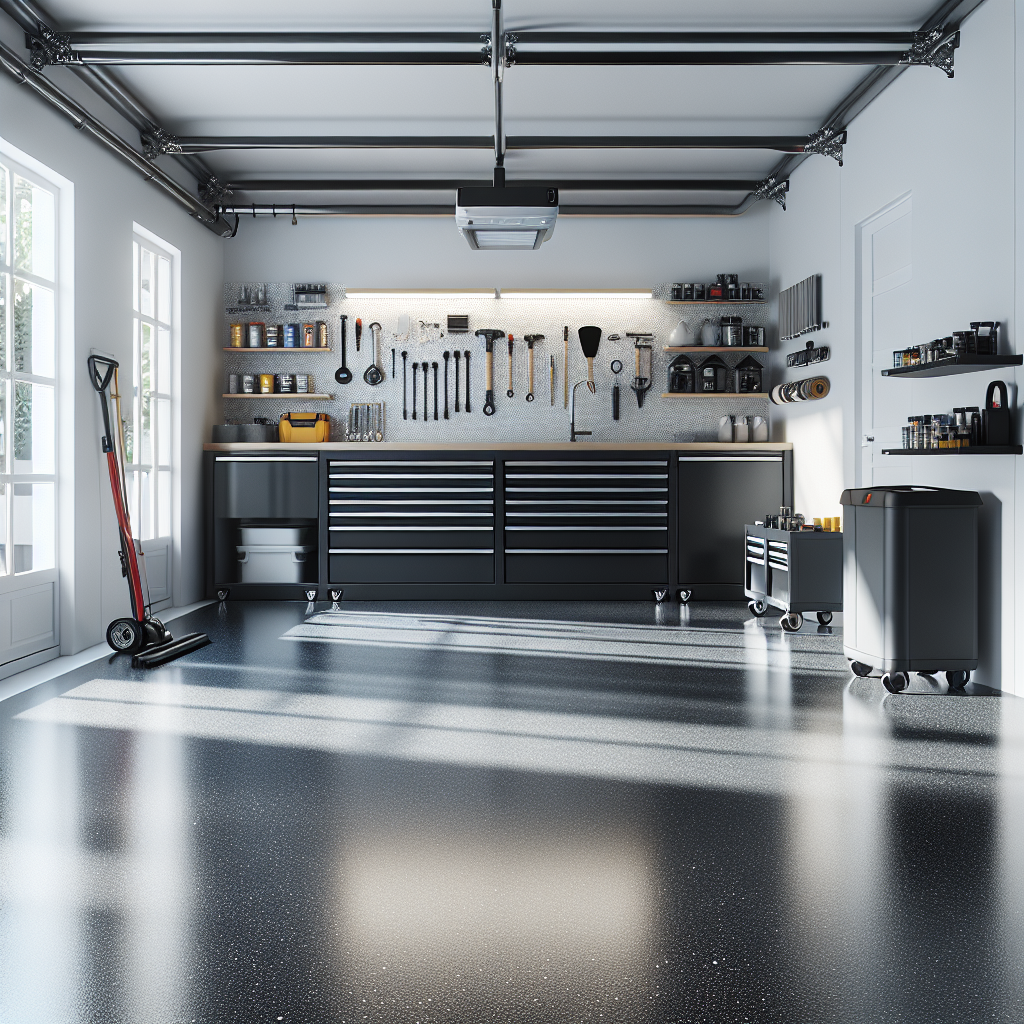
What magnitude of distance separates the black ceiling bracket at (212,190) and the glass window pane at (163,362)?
1.08 meters

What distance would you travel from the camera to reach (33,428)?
4.50 meters

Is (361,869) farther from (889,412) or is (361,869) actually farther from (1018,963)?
(889,412)

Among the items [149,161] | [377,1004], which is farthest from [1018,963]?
[149,161]

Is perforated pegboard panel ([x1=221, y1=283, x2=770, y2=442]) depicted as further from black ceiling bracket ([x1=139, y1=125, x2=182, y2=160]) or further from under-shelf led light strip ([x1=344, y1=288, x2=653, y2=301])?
black ceiling bracket ([x1=139, y1=125, x2=182, y2=160])

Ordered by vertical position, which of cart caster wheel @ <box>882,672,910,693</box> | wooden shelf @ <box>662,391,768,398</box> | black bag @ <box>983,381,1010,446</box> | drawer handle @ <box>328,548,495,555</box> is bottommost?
cart caster wheel @ <box>882,672,910,693</box>

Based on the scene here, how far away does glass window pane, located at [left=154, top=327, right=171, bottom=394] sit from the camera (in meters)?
6.11

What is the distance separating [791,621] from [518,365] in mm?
2976

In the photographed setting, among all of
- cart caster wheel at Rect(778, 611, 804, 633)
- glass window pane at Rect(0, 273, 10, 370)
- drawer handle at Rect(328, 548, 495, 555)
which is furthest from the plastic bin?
cart caster wheel at Rect(778, 611, 804, 633)

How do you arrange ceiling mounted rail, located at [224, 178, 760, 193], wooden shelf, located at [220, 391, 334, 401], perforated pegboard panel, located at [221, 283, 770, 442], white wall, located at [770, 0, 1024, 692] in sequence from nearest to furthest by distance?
white wall, located at [770, 0, 1024, 692], ceiling mounted rail, located at [224, 178, 760, 193], wooden shelf, located at [220, 391, 334, 401], perforated pegboard panel, located at [221, 283, 770, 442]

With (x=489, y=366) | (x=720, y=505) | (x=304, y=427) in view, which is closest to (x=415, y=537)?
(x=304, y=427)

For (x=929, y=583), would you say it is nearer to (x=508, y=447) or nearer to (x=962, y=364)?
(x=962, y=364)

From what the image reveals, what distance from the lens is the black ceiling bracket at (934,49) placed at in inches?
163

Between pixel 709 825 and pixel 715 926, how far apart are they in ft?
1.88

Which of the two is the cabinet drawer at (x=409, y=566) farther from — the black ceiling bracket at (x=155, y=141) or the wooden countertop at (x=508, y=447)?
the black ceiling bracket at (x=155, y=141)
